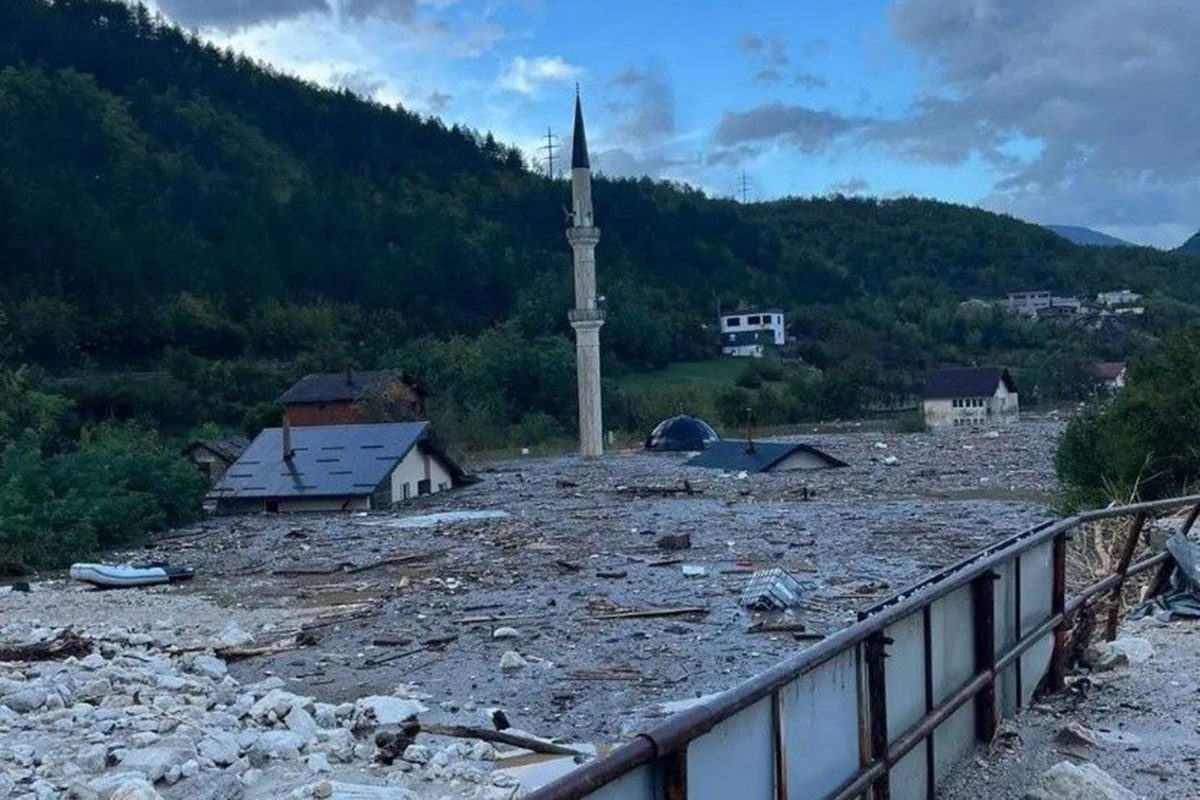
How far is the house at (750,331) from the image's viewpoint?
8688 cm

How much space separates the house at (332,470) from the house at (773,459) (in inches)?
369

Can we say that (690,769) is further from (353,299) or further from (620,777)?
(353,299)

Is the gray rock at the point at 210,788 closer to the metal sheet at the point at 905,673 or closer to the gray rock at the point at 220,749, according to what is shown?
the gray rock at the point at 220,749

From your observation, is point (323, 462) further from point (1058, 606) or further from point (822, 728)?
point (822, 728)

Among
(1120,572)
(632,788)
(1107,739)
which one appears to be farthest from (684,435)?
(632,788)

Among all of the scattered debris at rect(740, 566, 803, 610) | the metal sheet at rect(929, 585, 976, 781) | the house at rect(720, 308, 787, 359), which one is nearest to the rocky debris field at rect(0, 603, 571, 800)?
the metal sheet at rect(929, 585, 976, 781)

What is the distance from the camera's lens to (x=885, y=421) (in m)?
A: 60.7

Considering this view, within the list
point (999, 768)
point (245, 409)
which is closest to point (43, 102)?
point (245, 409)

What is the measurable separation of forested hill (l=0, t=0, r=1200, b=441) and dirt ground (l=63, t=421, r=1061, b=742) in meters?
28.7

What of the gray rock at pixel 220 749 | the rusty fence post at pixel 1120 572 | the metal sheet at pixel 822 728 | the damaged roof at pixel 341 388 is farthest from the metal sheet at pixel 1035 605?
the damaged roof at pixel 341 388

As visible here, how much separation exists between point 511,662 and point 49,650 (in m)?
5.18

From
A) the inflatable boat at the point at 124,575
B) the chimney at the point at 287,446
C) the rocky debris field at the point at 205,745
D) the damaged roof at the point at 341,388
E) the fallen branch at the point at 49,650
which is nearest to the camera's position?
the rocky debris field at the point at 205,745

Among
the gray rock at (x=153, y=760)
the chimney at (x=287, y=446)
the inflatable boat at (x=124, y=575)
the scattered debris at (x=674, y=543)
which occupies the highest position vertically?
the chimney at (x=287, y=446)

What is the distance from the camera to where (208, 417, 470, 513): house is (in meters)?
30.7
